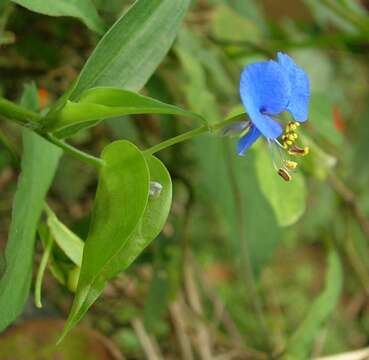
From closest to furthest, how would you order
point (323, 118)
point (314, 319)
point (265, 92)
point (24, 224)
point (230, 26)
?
point (265, 92)
point (24, 224)
point (314, 319)
point (323, 118)
point (230, 26)

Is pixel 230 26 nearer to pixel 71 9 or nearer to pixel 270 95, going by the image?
pixel 71 9

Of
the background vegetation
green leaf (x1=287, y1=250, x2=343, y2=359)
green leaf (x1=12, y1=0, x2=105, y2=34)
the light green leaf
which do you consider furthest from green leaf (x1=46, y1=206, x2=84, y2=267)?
green leaf (x1=287, y1=250, x2=343, y2=359)

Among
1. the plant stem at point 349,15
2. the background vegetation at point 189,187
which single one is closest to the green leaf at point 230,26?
the background vegetation at point 189,187

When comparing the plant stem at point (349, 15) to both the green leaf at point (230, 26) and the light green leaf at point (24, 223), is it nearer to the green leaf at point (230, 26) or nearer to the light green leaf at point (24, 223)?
the green leaf at point (230, 26)

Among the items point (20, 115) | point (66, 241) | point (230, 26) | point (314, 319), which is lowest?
point (314, 319)

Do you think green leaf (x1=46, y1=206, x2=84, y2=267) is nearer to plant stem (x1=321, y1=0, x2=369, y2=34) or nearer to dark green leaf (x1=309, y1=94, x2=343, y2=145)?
dark green leaf (x1=309, y1=94, x2=343, y2=145)

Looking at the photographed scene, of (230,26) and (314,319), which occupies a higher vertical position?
(230,26)

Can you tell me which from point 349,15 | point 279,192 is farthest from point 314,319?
point 349,15
